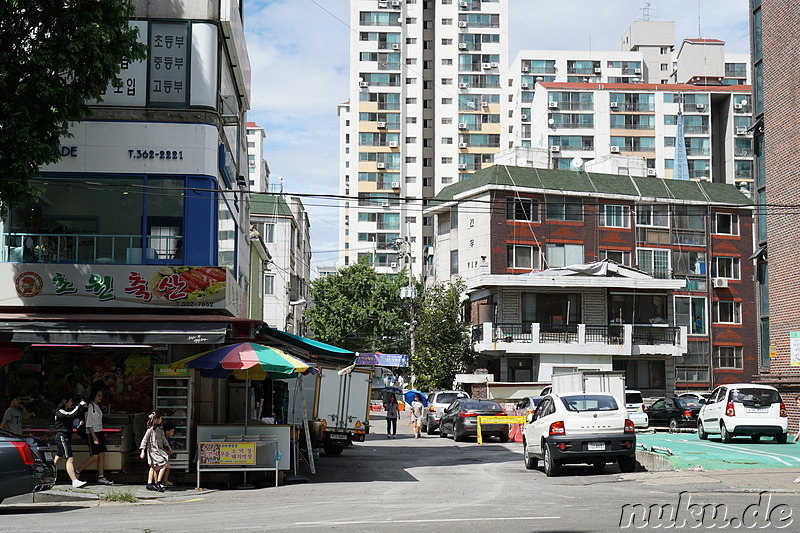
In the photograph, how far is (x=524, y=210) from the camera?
2173 inches

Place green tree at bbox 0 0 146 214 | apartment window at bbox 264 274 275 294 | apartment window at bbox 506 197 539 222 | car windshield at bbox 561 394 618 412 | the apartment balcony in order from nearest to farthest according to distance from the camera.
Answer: green tree at bbox 0 0 146 214
car windshield at bbox 561 394 618 412
the apartment balcony
apartment window at bbox 506 197 539 222
apartment window at bbox 264 274 275 294

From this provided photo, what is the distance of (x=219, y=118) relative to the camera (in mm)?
23219

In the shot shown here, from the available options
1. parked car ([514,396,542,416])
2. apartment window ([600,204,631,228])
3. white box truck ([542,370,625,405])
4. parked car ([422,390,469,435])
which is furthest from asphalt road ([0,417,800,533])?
apartment window ([600,204,631,228])

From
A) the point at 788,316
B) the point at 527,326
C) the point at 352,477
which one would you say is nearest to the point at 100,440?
the point at 352,477

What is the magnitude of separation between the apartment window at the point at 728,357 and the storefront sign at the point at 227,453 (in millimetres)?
45077

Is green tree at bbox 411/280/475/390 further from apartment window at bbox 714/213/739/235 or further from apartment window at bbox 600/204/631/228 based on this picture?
apartment window at bbox 714/213/739/235

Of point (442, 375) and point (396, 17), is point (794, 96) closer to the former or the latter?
point (442, 375)

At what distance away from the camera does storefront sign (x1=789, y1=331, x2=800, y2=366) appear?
31391 mm

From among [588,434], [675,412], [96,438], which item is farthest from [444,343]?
[96,438]

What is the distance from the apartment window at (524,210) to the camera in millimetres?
55406

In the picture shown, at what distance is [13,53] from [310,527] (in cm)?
1134

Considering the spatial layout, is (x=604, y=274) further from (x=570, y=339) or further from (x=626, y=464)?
(x=626, y=464)

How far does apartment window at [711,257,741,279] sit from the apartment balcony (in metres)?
7.14

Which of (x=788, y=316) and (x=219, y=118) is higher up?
(x=219, y=118)
